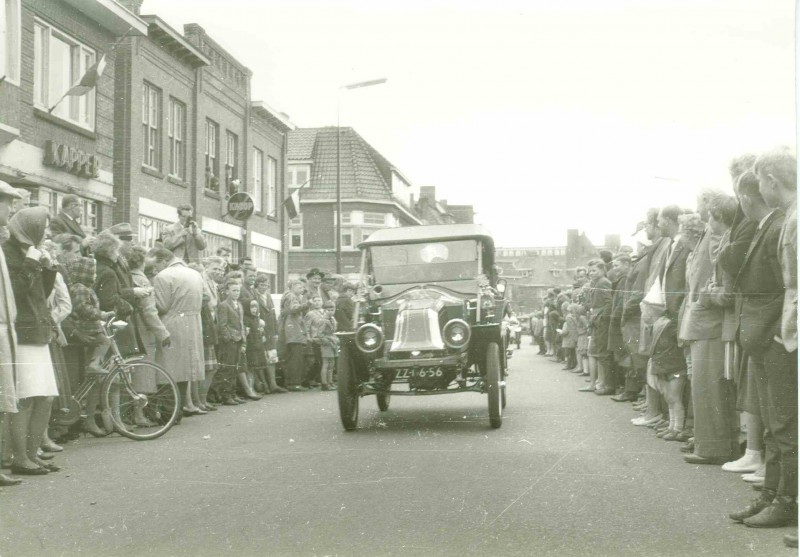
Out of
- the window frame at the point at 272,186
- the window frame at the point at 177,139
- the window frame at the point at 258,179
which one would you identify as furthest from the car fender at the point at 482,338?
the window frame at the point at 177,139

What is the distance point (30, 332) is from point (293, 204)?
3.51 m

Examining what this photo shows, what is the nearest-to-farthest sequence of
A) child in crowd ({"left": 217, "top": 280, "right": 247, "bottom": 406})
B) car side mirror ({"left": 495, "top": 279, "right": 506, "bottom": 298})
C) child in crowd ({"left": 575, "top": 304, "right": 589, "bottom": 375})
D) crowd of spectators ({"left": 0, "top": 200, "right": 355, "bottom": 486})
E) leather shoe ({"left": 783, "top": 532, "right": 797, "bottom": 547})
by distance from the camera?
leather shoe ({"left": 783, "top": 532, "right": 797, "bottom": 547}), crowd of spectators ({"left": 0, "top": 200, "right": 355, "bottom": 486}), car side mirror ({"left": 495, "top": 279, "right": 506, "bottom": 298}), child in crowd ({"left": 217, "top": 280, "right": 247, "bottom": 406}), child in crowd ({"left": 575, "top": 304, "right": 589, "bottom": 375})

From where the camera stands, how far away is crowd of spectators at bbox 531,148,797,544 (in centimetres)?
525

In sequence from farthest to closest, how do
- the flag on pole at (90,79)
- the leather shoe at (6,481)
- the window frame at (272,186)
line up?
the window frame at (272,186) → the flag on pole at (90,79) → the leather shoe at (6,481)

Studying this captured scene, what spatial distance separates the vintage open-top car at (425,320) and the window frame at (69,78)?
343 centimetres

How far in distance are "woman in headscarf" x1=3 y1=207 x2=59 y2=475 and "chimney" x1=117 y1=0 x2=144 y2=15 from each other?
1583 millimetres

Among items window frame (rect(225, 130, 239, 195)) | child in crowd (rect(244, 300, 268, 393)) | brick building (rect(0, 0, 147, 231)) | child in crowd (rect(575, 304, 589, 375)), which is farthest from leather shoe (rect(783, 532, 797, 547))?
child in crowd (rect(575, 304, 589, 375))

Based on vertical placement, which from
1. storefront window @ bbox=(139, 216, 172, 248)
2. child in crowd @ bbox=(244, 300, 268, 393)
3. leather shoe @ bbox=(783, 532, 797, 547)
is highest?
storefront window @ bbox=(139, 216, 172, 248)

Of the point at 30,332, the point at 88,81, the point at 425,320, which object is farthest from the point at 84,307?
the point at 425,320

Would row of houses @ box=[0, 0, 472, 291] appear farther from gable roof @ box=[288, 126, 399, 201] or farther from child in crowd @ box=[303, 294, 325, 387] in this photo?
child in crowd @ box=[303, 294, 325, 387]

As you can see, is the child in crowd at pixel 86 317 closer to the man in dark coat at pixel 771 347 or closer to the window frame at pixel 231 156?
the window frame at pixel 231 156

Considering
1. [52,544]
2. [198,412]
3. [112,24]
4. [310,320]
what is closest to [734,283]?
[52,544]

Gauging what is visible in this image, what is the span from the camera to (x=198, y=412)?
463 inches

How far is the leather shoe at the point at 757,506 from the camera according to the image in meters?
5.33
